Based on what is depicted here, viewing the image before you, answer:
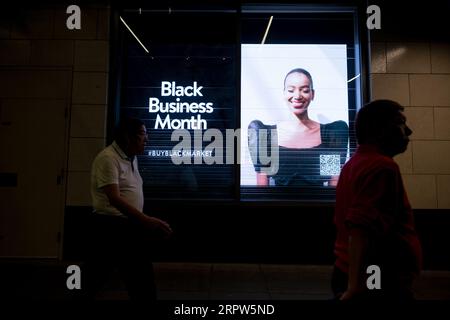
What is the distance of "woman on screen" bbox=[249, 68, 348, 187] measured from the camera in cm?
495

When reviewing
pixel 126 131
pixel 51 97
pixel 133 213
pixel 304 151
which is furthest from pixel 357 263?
pixel 51 97

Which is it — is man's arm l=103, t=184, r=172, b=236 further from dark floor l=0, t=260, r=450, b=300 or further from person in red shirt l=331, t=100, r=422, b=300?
dark floor l=0, t=260, r=450, b=300

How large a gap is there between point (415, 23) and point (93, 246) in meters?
4.83

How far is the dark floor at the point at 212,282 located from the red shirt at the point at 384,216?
2466mm

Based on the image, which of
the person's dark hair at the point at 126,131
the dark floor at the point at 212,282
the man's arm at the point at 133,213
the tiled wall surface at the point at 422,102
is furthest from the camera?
the tiled wall surface at the point at 422,102

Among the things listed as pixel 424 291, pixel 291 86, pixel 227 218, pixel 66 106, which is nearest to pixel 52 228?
pixel 66 106

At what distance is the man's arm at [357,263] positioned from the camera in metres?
1.37

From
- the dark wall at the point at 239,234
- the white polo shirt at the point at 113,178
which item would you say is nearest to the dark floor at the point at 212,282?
the dark wall at the point at 239,234

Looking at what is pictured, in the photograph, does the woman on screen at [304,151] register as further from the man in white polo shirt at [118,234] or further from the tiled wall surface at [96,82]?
the man in white polo shirt at [118,234]

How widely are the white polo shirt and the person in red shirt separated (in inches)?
63.8

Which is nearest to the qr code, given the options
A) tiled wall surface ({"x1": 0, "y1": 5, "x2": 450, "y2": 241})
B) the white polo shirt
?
tiled wall surface ({"x1": 0, "y1": 5, "x2": 450, "y2": 241})
